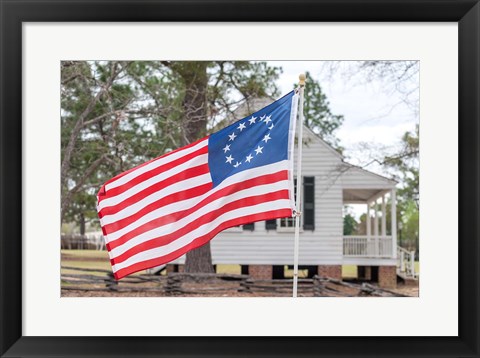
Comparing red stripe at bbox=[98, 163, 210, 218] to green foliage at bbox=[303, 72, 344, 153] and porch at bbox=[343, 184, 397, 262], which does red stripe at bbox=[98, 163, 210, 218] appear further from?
green foliage at bbox=[303, 72, 344, 153]

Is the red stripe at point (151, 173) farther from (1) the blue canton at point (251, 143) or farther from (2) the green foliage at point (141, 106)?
(2) the green foliage at point (141, 106)

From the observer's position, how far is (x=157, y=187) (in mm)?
4773

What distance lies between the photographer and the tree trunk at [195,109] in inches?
567

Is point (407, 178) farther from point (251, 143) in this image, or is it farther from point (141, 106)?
point (251, 143)

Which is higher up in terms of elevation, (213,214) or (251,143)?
(251,143)

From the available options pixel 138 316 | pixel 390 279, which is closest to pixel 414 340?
pixel 138 316

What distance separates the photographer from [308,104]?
19875 millimetres

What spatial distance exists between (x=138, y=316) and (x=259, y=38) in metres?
2.10

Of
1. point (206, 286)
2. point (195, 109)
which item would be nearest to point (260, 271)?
point (206, 286)

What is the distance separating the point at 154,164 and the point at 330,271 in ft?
39.5

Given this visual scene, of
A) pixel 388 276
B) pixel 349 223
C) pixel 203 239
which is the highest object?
pixel 203 239

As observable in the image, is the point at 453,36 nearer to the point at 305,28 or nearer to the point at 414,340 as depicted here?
the point at 305,28

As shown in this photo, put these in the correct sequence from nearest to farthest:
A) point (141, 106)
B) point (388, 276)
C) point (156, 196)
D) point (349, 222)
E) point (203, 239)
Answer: point (203, 239)
point (156, 196)
point (141, 106)
point (388, 276)
point (349, 222)

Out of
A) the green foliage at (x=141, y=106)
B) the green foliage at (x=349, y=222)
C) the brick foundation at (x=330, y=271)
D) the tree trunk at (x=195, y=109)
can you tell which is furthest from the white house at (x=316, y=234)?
the green foliage at (x=349, y=222)
